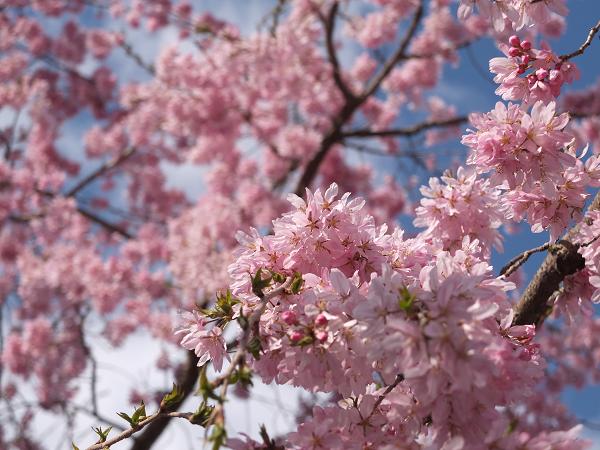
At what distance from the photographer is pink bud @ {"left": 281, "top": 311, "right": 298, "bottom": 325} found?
167 cm

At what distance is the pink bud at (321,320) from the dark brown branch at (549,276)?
99cm

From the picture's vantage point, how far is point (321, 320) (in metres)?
1.63

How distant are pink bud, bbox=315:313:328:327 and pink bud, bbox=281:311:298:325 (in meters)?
0.07

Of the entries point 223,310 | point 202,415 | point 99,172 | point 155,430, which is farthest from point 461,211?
point 99,172

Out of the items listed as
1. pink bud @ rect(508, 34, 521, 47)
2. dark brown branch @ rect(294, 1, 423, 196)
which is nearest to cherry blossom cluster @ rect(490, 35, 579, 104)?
pink bud @ rect(508, 34, 521, 47)

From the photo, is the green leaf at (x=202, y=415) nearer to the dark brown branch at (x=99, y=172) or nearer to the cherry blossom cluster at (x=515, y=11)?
the cherry blossom cluster at (x=515, y=11)

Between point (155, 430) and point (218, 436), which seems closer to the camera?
point (218, 436)

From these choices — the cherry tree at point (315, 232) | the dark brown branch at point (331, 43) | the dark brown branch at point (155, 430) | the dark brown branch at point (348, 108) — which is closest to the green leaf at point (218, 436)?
the cherry tree at point (315, 232)

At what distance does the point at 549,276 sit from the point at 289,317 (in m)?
1.22

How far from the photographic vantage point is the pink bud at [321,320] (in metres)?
1.63

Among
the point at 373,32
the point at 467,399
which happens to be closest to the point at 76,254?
the point at 373,32

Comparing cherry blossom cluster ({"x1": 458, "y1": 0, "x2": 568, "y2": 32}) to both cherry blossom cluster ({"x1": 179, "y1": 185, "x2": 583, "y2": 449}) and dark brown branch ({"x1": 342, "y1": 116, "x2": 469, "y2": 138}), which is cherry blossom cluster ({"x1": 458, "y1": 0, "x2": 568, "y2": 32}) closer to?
cherry blossom cluster ({"x1": 179, "y1": 185, "x2": 583, "y2": 449})

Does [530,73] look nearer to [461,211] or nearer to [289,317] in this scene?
[461,211]

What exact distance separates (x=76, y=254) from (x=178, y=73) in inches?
132
